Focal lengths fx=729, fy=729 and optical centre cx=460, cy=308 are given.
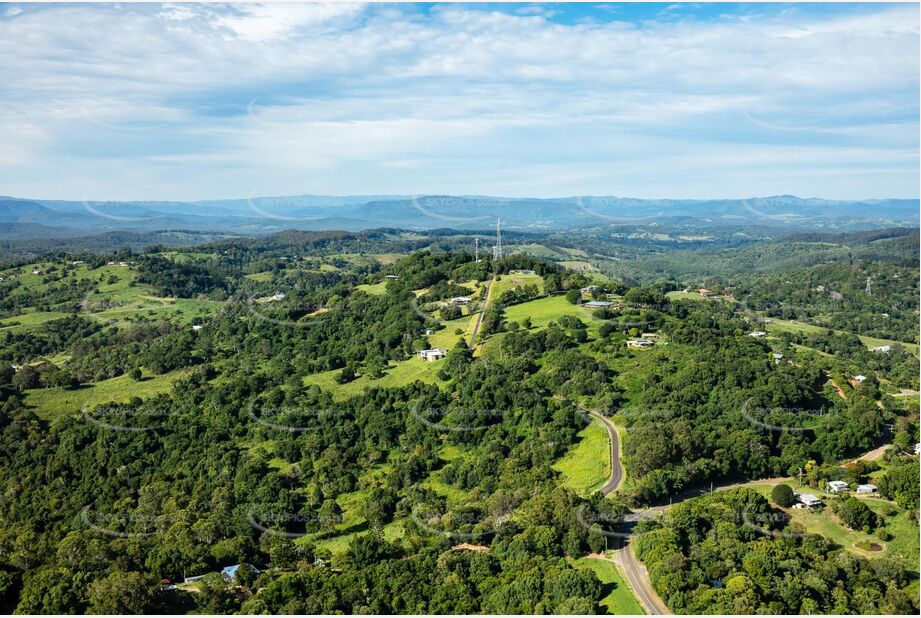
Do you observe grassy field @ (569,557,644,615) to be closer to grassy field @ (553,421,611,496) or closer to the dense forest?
the dense forest

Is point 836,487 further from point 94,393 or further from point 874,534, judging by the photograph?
point 94,393

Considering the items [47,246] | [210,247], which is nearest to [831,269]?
[210,247]

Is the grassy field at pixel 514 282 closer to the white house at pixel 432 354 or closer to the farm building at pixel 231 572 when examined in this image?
the white house at pixel 432 354

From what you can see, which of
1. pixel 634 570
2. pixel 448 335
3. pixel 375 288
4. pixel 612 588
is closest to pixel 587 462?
pixel 634 570

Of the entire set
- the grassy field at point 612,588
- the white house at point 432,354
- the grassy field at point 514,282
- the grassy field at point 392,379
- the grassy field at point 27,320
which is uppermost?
the grassy field at point 514,282

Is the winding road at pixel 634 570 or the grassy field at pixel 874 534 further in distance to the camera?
the grassy field at pixel 874 534

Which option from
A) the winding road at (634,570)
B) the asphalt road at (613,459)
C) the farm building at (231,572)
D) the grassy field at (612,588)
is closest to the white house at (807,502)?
the winding road at (634,570)

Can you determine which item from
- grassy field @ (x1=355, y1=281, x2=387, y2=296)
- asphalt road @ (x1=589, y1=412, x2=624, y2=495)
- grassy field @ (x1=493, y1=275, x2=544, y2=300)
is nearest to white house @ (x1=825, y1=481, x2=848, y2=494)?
asphalt road @ (x1=589, y1=412, x2=624, y2=495)
